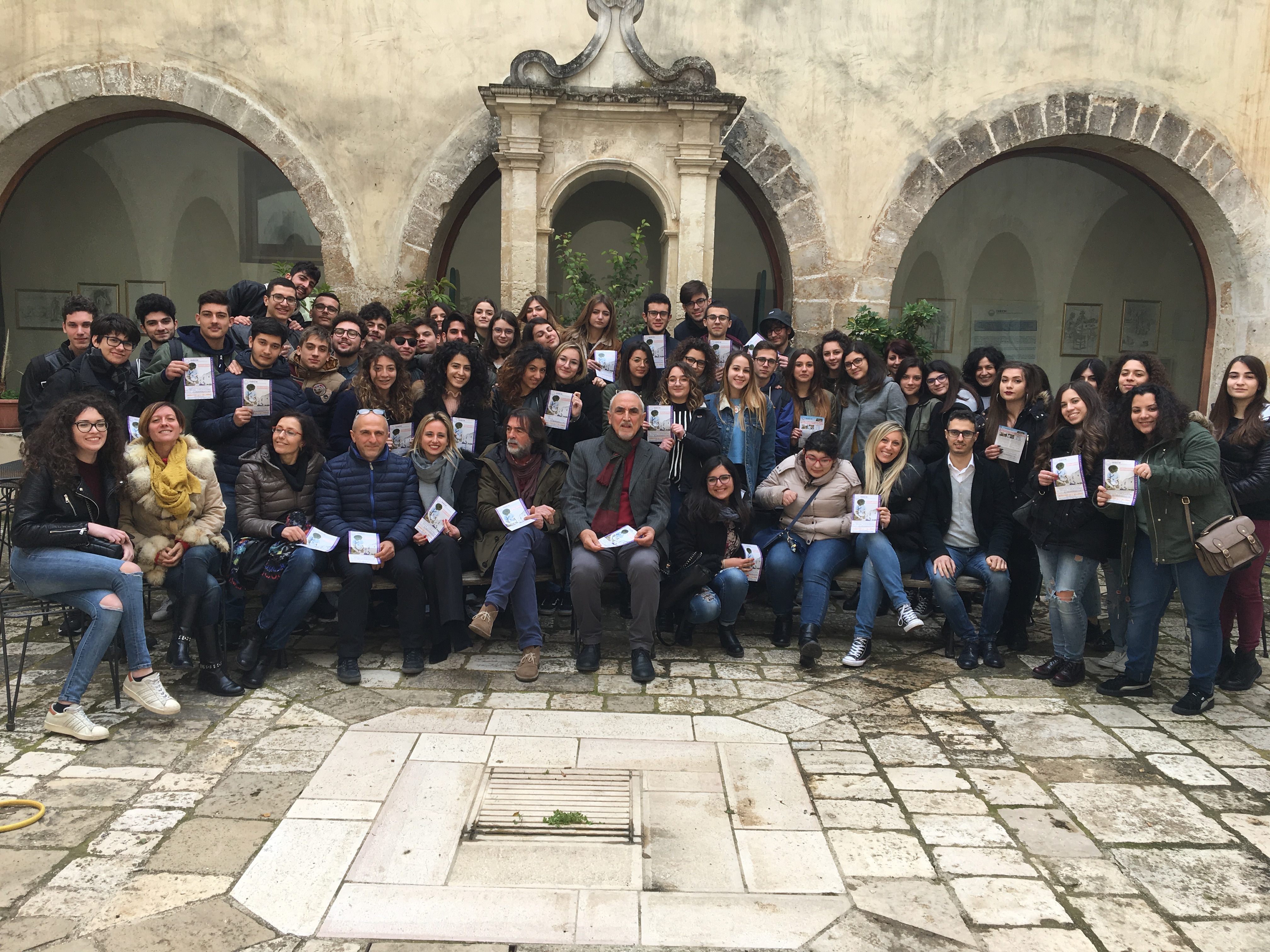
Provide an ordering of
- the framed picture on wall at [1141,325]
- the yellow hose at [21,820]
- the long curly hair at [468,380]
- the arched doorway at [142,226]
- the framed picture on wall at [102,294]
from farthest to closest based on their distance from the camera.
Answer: the framed picture on wall at [1141,325]
the framed picture on wall at [102,294]
the arched doorway at [142,226]
the long curly hair at [468,380]
the yellow hose at [21,820]

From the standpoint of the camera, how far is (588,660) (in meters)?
5.48

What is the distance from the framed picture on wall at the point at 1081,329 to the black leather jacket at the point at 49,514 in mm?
12631

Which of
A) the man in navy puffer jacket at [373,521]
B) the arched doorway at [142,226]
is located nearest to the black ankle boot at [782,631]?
the man in navy puffer jacket at [373,521]

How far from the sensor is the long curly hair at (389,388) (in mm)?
5762

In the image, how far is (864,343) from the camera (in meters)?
6.54

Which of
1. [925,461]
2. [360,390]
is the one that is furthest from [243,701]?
[925,461]

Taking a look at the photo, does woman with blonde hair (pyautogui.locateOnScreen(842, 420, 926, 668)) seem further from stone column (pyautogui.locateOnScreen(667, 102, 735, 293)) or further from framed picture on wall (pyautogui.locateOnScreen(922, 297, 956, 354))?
framed picture on wall (pyautogui.locateOnScreen(922, 297, 956, 354))

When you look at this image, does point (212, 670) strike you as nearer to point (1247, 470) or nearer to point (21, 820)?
point (21, 820)

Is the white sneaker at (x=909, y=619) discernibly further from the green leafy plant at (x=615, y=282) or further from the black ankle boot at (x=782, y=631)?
the green leafy plant at (x=615, y=282)

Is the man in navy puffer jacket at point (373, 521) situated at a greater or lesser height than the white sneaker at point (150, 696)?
greater

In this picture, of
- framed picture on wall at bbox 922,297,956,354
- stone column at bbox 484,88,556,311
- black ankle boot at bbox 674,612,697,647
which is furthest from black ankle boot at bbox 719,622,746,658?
framed picture on wall at bbox 922,297,956,354

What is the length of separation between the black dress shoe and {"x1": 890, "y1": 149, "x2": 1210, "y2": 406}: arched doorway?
935 centimetres

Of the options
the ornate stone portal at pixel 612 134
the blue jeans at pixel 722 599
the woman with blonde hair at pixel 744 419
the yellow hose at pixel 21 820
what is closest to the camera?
the yellow hose at pixel 21 820

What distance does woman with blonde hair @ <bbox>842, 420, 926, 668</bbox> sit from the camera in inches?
229
